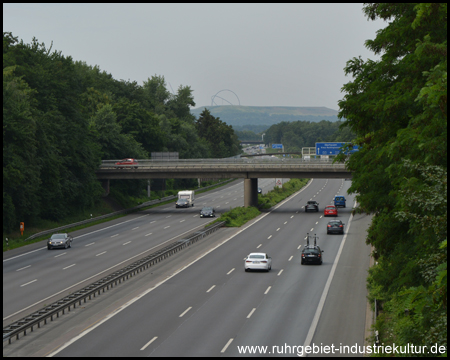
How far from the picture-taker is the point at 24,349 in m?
22.4

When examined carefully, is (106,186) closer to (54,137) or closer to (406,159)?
(54,137)

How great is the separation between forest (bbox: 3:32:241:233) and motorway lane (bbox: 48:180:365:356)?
22.6 meters

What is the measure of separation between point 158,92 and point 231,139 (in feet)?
95.1

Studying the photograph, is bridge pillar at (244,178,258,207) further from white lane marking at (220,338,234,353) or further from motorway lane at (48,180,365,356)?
white lane marking at (220,338,234,353)

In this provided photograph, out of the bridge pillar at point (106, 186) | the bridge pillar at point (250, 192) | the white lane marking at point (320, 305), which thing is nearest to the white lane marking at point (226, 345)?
the white lane marking at point (320, 305)

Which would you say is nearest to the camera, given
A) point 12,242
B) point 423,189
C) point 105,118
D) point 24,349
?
point 423,189

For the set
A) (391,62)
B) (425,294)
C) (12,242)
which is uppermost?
(391,62)

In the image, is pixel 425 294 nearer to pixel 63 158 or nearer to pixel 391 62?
pixel 391 62

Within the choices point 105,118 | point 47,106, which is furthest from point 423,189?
point 105,118

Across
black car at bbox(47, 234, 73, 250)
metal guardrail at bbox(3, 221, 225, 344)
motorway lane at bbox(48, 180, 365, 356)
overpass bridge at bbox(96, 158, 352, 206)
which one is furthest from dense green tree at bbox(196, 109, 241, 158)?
motorway lane at bbox(48, 180, 365, 356)

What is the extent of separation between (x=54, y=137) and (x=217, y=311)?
151 ft

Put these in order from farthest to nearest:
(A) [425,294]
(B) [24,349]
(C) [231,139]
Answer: (C) [231,139]
(B) [24,349]
(A) [425,294]

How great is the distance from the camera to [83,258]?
147ft

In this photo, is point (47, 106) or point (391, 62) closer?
point (391, 62)
